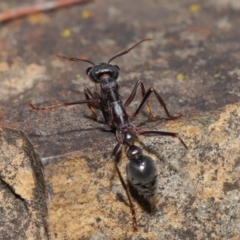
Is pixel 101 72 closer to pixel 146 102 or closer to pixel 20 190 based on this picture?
pixel 146 102

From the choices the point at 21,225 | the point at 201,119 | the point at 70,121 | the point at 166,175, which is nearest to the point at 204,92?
the point at 201,119

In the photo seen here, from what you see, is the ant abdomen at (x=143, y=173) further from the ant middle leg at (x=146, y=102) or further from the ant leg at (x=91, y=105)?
the ant leg at (x=91, y=105)

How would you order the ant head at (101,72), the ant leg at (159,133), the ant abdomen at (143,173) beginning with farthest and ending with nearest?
the ant head at (101,72), the ant leg at (159,133), the ant abdomen at (143,173)

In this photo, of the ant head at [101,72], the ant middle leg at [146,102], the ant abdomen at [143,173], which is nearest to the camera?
the ant abdomen at [143,173]

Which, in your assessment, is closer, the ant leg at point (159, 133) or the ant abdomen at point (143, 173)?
the ant abdomen at point (143, 173)

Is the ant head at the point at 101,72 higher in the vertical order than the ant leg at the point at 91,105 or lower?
higher

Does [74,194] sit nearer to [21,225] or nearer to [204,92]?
[21,225]

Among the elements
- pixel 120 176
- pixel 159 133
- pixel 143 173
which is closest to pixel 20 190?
pixel 120 176

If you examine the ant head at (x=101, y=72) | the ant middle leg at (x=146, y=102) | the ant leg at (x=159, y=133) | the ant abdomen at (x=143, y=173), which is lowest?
the ant abdomen at (x=143, y=173)

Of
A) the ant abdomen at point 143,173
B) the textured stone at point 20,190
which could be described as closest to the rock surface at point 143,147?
the textured stone at point 20,190
